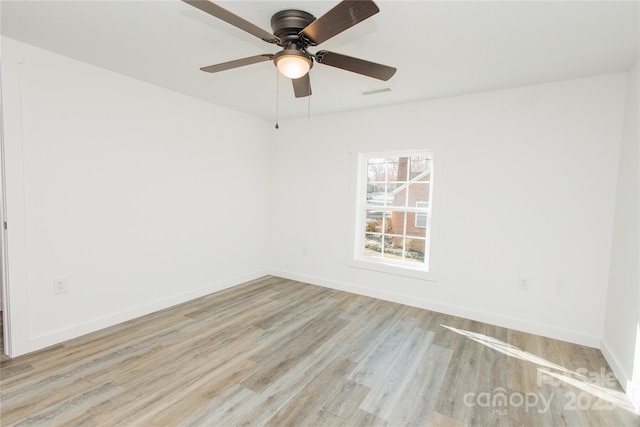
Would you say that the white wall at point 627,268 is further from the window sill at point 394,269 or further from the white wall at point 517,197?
the window sill at point 394,269

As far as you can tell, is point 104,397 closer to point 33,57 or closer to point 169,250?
point 169,250

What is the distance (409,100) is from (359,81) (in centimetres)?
88

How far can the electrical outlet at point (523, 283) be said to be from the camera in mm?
2988

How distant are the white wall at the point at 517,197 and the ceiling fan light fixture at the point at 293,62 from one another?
6.94ft

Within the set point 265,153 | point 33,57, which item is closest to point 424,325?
point 265,153

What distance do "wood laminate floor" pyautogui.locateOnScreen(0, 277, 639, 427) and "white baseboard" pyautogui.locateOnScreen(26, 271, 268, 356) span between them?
9 cm

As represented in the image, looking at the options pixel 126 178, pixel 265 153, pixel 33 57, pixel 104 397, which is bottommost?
pixel 104 397

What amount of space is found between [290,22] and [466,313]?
3.23m

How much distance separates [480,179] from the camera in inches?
125

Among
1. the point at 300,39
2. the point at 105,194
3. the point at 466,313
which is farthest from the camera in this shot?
the point at 466,313

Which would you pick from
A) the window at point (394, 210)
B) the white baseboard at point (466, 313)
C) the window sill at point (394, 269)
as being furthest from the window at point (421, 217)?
the white baseboard at point (466, 313)

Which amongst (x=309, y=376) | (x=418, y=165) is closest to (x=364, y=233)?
(x=418, y=165)

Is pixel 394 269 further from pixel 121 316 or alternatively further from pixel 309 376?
pixel 121 316

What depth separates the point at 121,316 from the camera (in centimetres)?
301
